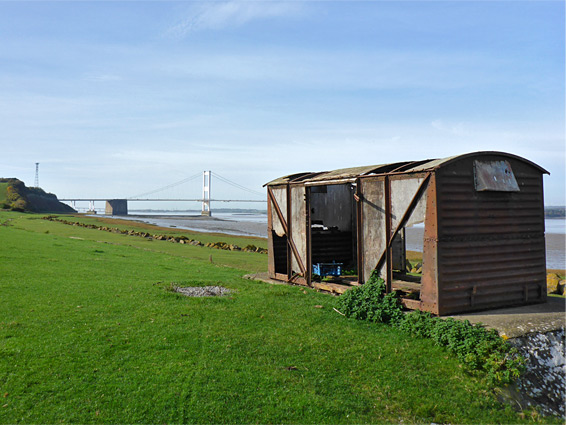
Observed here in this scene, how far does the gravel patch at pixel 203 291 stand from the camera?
1409 cm

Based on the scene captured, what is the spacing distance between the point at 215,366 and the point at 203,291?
629cm

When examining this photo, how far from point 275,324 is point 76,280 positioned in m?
8.21

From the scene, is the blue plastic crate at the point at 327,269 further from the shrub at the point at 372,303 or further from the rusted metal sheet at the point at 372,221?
the shrub at the point at 372,303

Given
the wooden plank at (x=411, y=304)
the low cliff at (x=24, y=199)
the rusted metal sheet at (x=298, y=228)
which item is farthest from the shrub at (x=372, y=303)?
the low cliff at (x=24, y=199)

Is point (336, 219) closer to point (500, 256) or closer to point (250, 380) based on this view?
point (500, 256)

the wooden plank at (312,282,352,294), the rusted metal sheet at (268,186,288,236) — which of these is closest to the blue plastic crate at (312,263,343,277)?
the wooden plank at (312,282,352,294)

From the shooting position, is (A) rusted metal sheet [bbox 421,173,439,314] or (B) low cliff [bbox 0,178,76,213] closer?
(A) rusted metal sheet [bbox 421,173,439,314]

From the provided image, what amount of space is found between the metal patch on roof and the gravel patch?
824cm

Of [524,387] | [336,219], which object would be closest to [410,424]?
[524,387]

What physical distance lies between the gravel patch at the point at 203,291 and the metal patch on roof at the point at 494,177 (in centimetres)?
824

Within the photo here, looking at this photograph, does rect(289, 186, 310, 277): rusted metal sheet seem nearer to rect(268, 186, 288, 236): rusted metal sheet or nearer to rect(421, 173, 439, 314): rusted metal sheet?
rect(268, 186, 288, 236): rusted metal sheet

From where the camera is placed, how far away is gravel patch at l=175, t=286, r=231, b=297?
14.1 metres

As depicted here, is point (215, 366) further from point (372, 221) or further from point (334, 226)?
point (334, 226)

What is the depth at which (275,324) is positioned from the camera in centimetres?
1095
